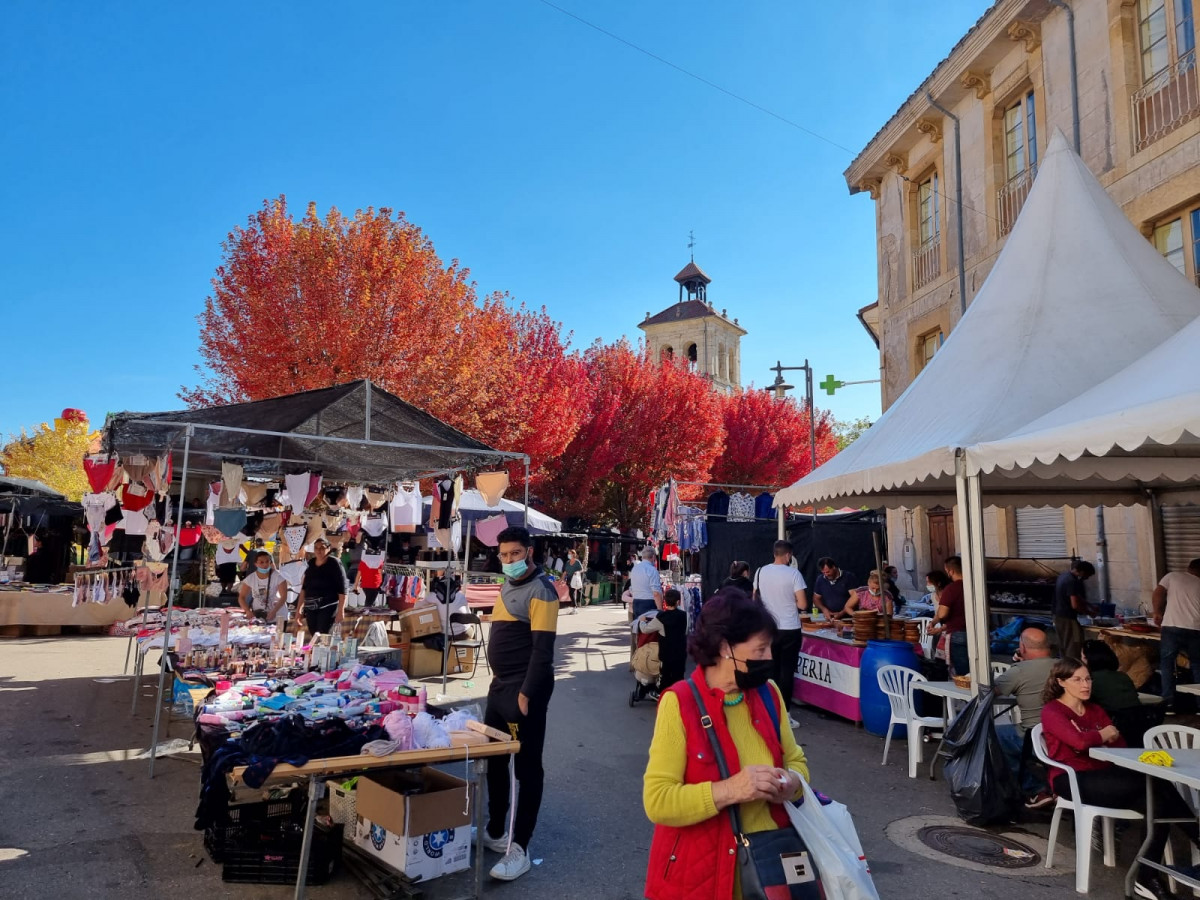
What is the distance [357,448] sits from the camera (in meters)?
9.76

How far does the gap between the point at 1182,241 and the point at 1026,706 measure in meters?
7.69

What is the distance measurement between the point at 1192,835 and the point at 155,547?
9827 millimetres

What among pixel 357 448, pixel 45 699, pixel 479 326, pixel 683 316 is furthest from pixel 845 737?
pixel 683 316

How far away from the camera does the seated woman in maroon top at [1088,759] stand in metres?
4.19

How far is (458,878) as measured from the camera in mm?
4336

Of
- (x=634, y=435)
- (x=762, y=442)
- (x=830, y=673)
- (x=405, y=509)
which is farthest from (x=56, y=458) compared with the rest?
(x=830, y=673)

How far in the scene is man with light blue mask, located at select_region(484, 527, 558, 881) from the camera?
437 centimetres

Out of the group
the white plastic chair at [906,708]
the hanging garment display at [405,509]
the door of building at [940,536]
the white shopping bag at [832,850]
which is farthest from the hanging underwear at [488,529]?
the door of building at [940,536]

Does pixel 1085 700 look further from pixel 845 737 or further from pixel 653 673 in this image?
pixel 653 673

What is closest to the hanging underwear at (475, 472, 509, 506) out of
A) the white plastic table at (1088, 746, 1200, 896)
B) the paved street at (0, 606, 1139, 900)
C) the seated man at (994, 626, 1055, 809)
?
the paved street at (0, 606, 1139, 900)

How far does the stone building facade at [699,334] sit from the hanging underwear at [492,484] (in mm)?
51373

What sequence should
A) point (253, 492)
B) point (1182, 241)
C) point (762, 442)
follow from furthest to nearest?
point (762, 442)
point (1182, 241)
point (253, 492)

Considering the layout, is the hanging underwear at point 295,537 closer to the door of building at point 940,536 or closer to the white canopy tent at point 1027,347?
the white canopy tent at point 1027,347

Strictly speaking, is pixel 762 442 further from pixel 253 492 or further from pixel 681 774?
pixel 681 774
